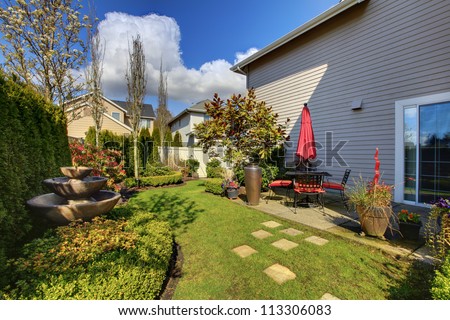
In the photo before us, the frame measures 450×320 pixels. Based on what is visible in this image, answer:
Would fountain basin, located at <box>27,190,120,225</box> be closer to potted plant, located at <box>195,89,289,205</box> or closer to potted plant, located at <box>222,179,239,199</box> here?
potted plant, located at <box>195,89,289,205</box>

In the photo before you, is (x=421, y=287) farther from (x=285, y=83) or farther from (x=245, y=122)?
(x=285, y=83)

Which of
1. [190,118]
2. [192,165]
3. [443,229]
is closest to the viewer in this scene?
[443,229]

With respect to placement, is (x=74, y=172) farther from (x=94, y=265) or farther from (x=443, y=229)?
(x=443, y=229)

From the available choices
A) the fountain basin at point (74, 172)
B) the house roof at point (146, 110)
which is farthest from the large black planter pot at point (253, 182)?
the house roof at point (146, 110)

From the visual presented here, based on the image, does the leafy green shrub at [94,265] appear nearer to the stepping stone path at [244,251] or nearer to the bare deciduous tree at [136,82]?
the stepping stone path at [244,251]

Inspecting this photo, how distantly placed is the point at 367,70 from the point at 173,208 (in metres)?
7.23

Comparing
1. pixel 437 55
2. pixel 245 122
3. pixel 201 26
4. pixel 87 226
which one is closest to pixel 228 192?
pixel 245 122

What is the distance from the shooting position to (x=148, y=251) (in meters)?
2.47

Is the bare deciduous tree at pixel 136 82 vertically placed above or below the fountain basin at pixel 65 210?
above

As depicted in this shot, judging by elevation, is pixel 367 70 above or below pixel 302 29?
below

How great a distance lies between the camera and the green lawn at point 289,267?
86.5 inches

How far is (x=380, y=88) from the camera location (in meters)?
6.00

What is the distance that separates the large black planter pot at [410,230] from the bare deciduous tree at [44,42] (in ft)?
29.8

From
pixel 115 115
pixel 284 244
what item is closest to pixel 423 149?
pixel 284 244
